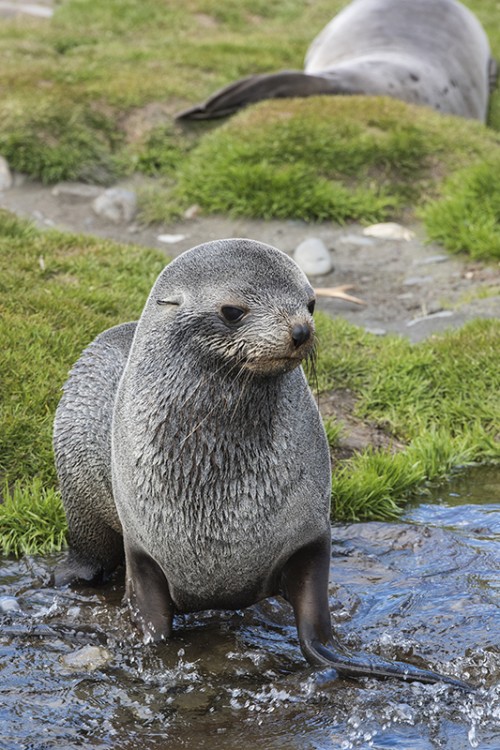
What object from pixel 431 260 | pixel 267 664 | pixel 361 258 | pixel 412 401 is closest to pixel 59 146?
pixel 361 258

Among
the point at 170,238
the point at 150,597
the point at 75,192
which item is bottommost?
the point at 170,238

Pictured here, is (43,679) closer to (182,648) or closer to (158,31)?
(182,648)

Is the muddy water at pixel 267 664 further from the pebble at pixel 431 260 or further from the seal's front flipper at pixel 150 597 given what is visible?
the pebble at pixel 431 260

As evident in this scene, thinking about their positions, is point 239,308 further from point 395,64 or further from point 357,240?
point 395,64

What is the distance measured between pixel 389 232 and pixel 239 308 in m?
5.60

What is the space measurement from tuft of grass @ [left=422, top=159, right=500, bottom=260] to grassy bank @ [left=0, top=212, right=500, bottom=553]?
1465 millimetres

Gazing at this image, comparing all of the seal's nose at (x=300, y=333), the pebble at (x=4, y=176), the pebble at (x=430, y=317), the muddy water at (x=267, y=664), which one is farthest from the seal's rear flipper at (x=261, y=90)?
the seal's nose at (x=300, y=333)

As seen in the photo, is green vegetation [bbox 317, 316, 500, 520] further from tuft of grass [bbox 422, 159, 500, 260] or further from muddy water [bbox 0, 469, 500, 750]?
tuft of grass [bbox 422, 159, 500, 260]

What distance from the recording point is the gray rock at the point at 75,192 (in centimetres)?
955

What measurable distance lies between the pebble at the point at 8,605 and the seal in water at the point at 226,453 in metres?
0.53

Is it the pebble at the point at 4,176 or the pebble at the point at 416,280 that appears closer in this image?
the pebble at the point at 416,280

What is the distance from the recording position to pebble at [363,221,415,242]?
9031 millimetres

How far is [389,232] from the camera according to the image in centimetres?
907

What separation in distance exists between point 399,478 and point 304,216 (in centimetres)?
395
